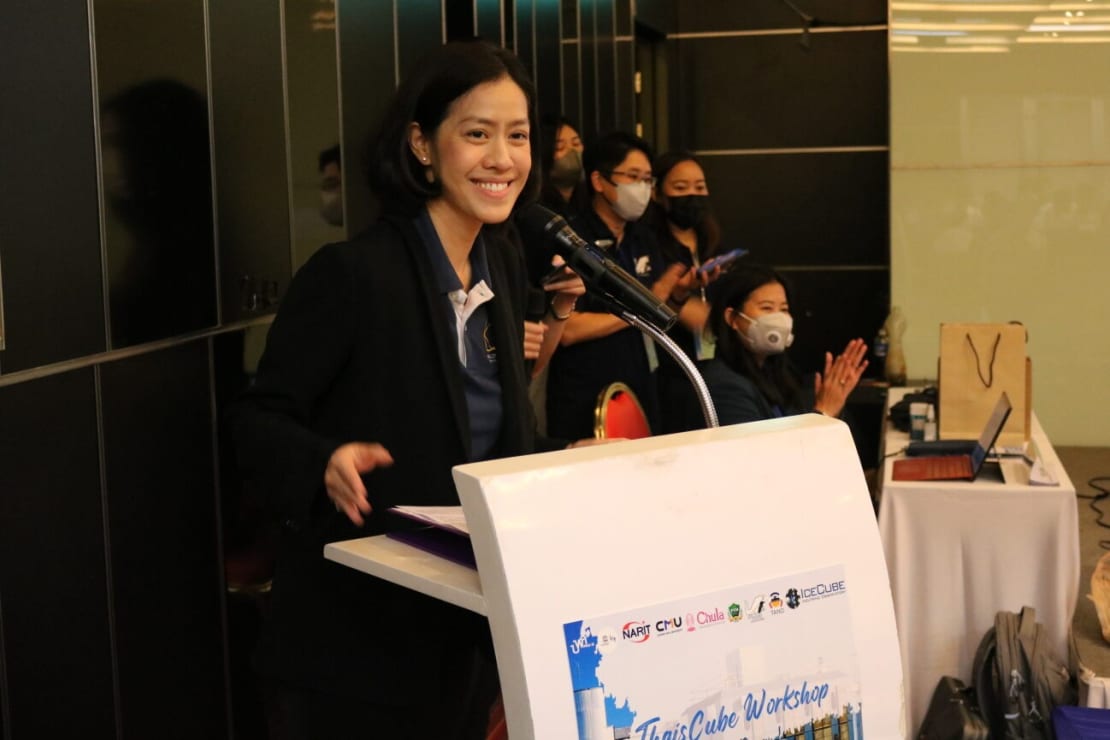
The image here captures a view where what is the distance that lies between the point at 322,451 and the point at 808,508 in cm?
51

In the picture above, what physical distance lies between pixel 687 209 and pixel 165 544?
2.56m

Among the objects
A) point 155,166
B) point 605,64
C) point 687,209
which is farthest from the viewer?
point 605,64

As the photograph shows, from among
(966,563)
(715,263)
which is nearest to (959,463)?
(966,563)

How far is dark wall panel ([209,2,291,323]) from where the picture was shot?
225 centimetres

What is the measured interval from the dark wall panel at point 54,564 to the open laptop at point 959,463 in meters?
2.03

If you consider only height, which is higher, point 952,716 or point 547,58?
point 547,58

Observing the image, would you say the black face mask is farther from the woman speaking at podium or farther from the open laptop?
the woman speaking at podium

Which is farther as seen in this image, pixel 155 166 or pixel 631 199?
pixel 631 199

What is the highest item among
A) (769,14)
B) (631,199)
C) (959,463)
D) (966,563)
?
(769,14)

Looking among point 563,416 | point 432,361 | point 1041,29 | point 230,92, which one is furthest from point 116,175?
point 1041,29

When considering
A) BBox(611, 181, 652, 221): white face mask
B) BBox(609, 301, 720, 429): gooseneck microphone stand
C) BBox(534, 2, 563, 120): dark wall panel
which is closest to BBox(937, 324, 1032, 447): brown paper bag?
BBox(611, 181, 652, 221): white face mask

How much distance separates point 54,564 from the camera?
1.77 m

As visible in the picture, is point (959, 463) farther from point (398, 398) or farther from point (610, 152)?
point (398, 398)

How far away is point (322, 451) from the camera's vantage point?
144 cm
